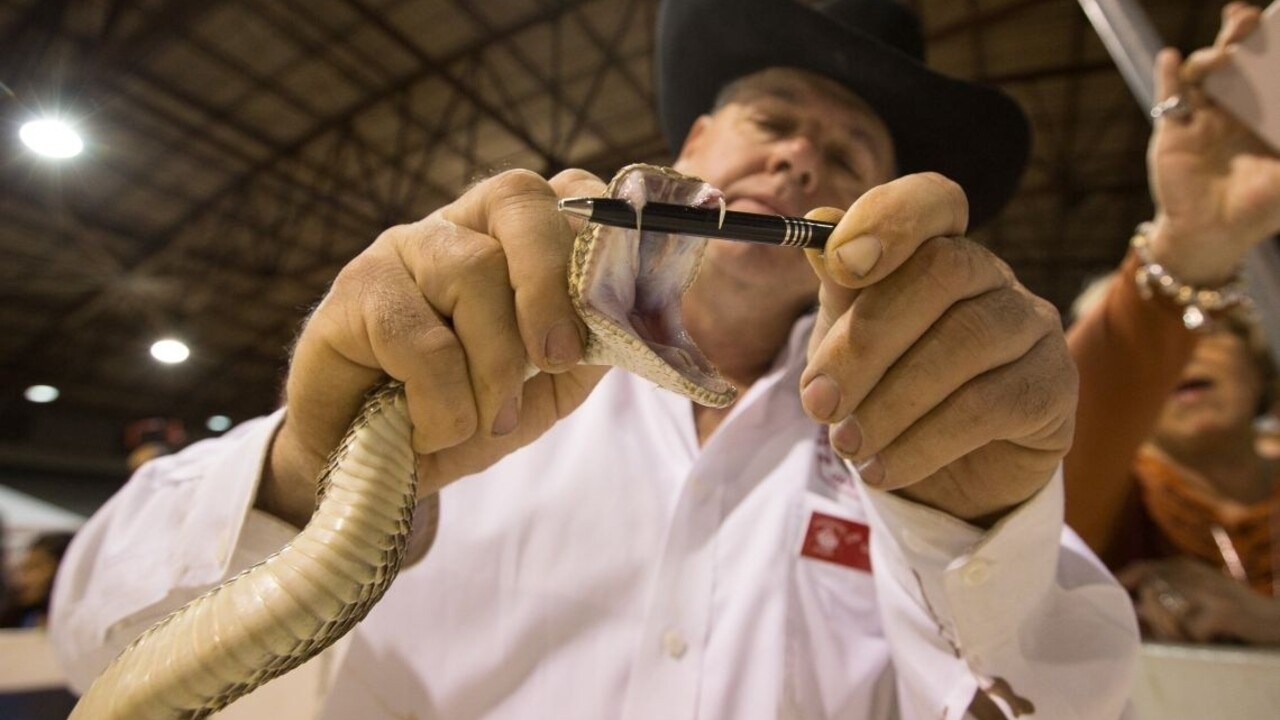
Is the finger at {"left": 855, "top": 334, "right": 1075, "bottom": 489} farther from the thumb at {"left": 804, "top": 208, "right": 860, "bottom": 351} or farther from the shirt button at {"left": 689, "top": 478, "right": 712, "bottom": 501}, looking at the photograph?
the shirt button at {"left": 689, "top": 478, "right": 712, "bottom": 501}

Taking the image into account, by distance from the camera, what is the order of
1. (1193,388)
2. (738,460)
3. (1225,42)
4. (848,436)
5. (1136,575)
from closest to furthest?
(848,436)
(1225,42)
(738,460)
(1136,575)
(1193,388)

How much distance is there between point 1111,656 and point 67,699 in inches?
40.1

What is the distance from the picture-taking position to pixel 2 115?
0.51m

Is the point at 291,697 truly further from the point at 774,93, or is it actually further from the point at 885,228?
the point at 774,93

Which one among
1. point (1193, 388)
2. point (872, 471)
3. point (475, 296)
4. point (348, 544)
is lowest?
point (1193, 388)

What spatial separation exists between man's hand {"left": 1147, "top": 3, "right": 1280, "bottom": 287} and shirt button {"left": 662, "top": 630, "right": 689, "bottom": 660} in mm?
839

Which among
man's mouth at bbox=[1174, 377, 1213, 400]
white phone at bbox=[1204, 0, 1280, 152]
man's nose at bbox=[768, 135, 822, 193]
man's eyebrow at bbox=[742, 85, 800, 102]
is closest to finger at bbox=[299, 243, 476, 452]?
man's nose at bbox=[768, 135, 822, 193]

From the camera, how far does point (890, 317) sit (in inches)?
14.9

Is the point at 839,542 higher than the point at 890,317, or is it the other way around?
the point at 890,317

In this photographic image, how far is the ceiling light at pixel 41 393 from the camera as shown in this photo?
0.66 meters

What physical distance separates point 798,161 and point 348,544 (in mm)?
615

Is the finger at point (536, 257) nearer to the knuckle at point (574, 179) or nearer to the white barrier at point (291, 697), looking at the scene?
the knuckle at point (574, 179)

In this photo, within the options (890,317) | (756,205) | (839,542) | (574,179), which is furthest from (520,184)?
(839,542)

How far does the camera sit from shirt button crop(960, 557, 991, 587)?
20.6 inches
